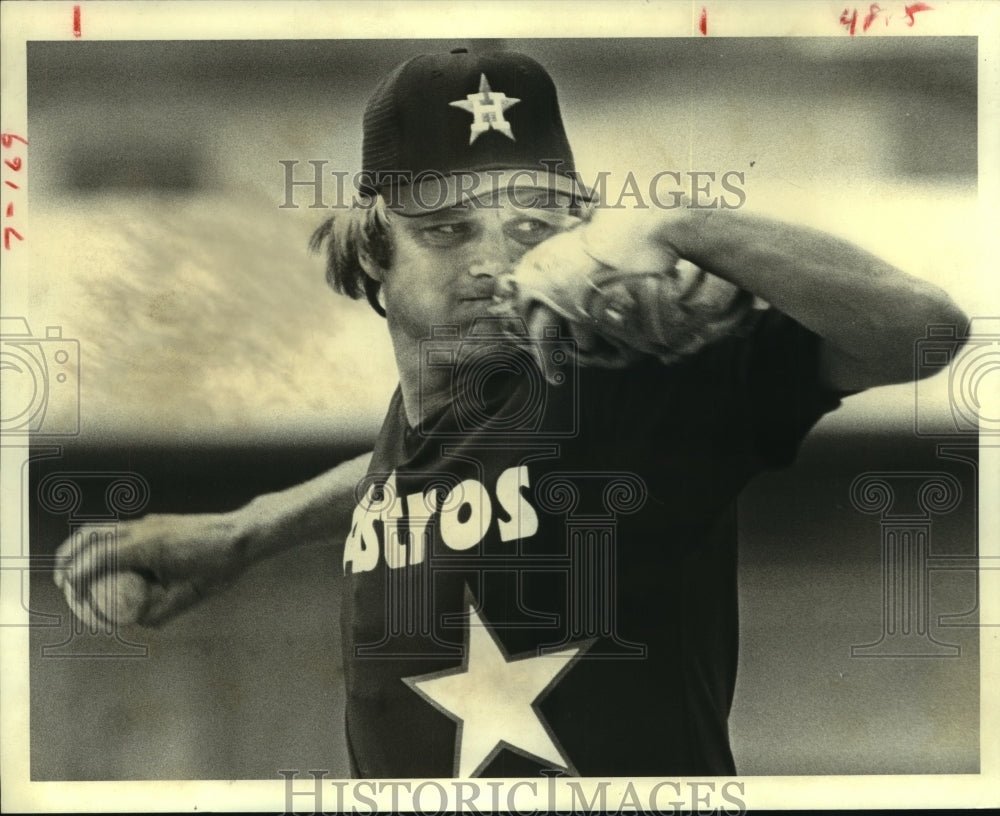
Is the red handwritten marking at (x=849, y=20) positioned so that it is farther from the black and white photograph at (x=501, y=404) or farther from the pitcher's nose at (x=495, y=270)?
the pitcher's nose at (x=495, y=270)

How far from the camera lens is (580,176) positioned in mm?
3410

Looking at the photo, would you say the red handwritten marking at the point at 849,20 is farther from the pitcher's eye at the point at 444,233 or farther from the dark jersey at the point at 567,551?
the pitcher's eye at the point at 444,233

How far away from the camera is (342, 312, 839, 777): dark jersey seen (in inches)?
134

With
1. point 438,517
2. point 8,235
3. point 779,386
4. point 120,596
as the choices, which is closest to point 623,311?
point 779,386

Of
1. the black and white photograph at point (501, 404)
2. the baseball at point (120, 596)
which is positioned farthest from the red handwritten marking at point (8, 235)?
A: the baseball at point (120, 596)

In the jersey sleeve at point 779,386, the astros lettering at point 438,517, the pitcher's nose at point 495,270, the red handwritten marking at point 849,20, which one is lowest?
the astros lettering at point 438,517

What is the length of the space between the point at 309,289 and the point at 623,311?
2.95 feet

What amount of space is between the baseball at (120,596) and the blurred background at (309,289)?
0.08 meters

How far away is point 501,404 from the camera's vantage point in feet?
11.1

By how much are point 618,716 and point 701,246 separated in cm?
137

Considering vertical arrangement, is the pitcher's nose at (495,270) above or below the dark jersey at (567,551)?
above

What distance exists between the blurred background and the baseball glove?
0.31 metres

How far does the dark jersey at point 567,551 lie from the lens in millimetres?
3393

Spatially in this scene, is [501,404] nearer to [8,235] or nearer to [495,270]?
[495,270]
